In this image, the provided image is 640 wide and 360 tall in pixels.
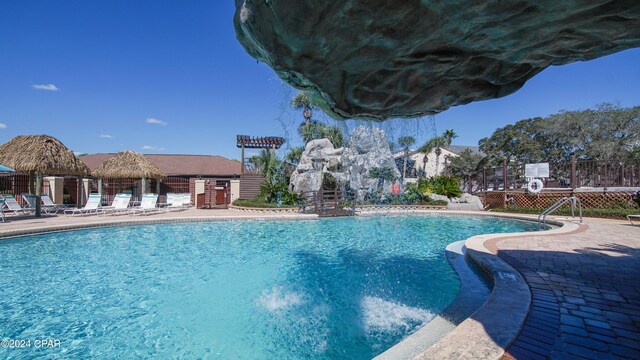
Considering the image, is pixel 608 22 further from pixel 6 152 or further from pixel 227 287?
pixel 6 152

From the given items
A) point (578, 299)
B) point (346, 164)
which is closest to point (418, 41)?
point (578, 299)

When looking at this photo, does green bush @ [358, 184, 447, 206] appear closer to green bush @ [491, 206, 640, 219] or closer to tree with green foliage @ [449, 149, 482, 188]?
green bush @ [491, 206, 640, 219]

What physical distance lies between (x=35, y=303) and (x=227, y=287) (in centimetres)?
296

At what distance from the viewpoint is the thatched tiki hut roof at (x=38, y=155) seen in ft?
49.6

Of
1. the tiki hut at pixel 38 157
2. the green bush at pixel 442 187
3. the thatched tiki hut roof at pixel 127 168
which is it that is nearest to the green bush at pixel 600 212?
the green bush at pixel 442 187

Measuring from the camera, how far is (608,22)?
6.42ft

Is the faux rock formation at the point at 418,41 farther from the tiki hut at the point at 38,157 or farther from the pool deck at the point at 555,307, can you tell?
the tiki hut at the point at 38,157

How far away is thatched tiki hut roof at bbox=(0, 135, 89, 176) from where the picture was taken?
1511 centimetres

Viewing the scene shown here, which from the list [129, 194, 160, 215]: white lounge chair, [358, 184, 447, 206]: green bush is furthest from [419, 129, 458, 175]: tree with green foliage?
[129, 194, 160, 215]: white lounge chair

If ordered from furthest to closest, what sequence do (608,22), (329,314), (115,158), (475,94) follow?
(115,158) < (329,314) < (475,94) < (608,22)

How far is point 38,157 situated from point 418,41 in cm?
1946

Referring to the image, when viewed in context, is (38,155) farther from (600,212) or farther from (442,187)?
(600,212)

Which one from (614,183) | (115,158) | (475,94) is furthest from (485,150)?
(475,94)

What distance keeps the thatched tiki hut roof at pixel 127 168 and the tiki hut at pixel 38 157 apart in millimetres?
3382
